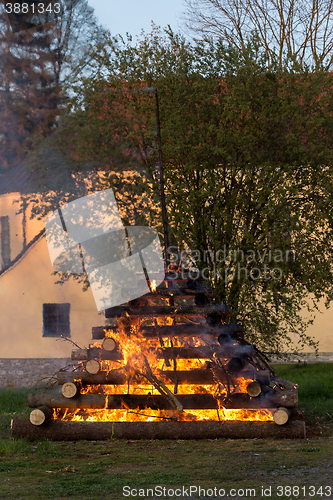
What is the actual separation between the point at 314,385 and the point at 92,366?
6.25m

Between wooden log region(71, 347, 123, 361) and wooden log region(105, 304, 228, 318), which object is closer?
wooden log region(71, 347, 123, 361)

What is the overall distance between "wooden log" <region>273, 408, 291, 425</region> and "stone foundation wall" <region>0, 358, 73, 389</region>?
446 inches

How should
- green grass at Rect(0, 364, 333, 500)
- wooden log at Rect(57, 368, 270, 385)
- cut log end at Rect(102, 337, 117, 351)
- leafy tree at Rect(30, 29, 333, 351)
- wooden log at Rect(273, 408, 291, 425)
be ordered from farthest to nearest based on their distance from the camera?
leafy tree at Rect(30, 29, 333, 351)
cut log end at Rect(102, 337, 117, 351)
wooden log at Rect(57, 368, 270, 385)
wooden log at Rect(273, 408, 291, 425)
green grass at Rect(0, 364, 333, 500)

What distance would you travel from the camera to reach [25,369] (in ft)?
58.2

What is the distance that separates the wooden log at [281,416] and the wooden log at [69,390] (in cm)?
255

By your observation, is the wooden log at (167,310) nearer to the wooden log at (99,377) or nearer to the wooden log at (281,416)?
the wooden log at (99,377)

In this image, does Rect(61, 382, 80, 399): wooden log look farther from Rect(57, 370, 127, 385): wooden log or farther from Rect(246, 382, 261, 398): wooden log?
Rect(246, 382, 261, 398): wooden log

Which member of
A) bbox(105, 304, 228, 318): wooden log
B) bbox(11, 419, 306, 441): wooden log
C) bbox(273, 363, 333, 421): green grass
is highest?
bbox(105, 304, 228, 318): wooden log

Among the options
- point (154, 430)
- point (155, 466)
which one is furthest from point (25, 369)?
point (155, 466)

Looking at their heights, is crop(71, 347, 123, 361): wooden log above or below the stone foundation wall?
above

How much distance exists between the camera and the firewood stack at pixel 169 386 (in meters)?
7.14

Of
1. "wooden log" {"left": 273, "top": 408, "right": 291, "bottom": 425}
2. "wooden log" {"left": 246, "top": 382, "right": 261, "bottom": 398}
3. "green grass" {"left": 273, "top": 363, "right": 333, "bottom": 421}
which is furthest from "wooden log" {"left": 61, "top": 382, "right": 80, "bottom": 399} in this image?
"green grass" {"left": 273, "top": 363, "right": 333, "bottom": 421}

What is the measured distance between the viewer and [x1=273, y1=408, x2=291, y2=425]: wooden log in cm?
696

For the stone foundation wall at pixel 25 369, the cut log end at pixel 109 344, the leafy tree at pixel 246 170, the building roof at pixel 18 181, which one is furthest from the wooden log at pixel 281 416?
the stone foundation wall at pixel 25 369
